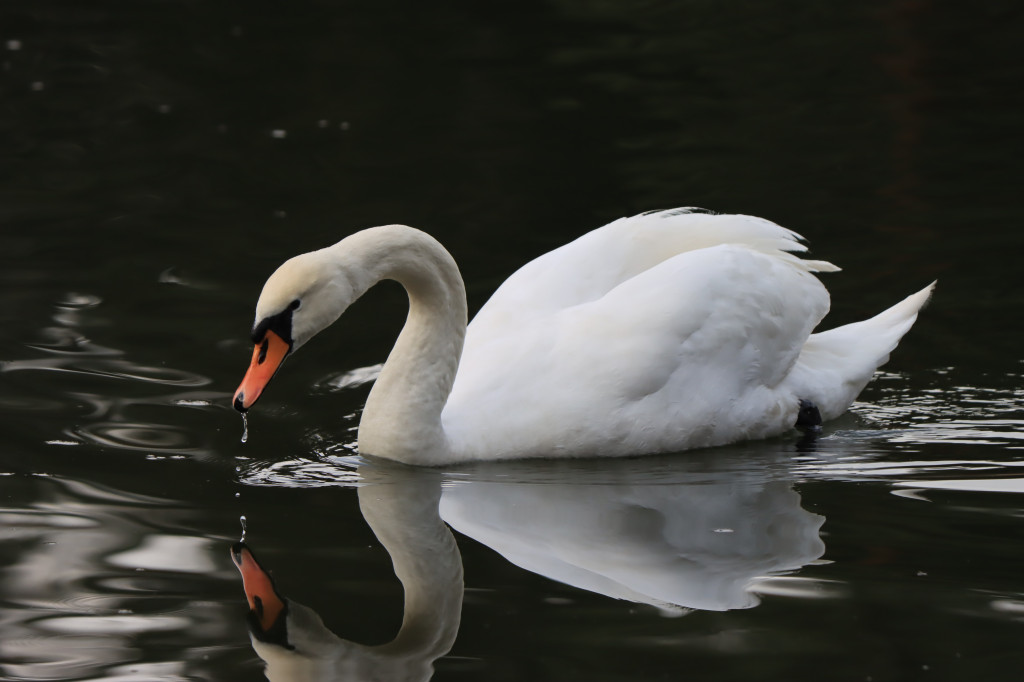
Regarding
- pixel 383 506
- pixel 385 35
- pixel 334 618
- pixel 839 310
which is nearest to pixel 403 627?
pixel 334 618

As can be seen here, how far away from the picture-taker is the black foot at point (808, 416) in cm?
776

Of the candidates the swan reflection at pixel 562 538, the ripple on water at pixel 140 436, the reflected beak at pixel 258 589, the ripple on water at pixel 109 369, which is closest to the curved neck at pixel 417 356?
the swan reflection at pixel 562 538

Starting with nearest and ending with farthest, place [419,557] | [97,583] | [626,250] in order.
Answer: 1. [97,583]
2. [419,557]
3. [626,250]

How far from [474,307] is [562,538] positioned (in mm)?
3483

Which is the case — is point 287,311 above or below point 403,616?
above

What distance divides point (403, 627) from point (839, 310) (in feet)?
16.0

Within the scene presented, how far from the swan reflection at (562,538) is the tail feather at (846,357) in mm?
750

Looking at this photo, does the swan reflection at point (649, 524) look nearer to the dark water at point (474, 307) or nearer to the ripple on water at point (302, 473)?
the dark water at point (474, 307)

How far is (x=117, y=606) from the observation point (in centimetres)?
541

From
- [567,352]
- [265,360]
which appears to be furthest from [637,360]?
[265,360]

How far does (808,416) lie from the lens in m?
7.77

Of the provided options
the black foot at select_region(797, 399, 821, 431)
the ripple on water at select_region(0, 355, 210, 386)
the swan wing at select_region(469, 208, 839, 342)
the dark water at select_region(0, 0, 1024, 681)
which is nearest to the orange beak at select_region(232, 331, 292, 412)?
the dark water at select_region(0, 0, 1024, 681)

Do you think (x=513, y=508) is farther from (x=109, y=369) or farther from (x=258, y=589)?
(x=109, y=369)

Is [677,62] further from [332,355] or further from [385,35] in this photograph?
[332,355]
